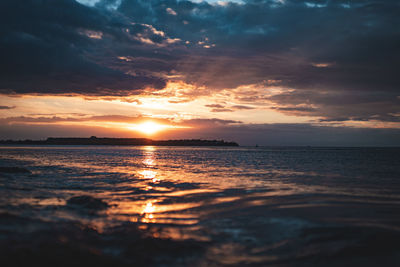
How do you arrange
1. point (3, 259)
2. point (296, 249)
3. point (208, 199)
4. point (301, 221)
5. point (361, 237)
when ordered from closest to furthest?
point (3, 259) < point (296, 249) < point (361, 237) < point (301, 221) < point (208, 199)

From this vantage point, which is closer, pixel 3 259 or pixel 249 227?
pixel 3 259

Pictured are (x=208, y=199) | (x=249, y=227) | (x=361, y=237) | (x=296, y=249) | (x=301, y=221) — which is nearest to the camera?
(x=296, y=249)

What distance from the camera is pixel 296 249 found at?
21.4 ft

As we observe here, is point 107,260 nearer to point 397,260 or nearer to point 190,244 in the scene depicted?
point 190,244

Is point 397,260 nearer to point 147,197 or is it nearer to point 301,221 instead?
point 301,221

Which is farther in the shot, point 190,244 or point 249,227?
point 249,227

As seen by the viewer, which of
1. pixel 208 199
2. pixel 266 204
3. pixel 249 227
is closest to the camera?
pixel 249 227

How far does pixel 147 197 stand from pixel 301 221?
741 centimetres

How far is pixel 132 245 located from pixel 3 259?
8.69 feet

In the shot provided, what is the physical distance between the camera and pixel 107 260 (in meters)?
5.64

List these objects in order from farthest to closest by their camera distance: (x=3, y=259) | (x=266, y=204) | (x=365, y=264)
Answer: (x=266, y=204) → (x=365, y=264) → (x=3, y=259)

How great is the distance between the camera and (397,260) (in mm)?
5945

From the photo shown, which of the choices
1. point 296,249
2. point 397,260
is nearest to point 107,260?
point 296,249

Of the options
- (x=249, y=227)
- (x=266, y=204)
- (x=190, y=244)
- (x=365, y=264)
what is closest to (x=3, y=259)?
(x=190, y=244)
